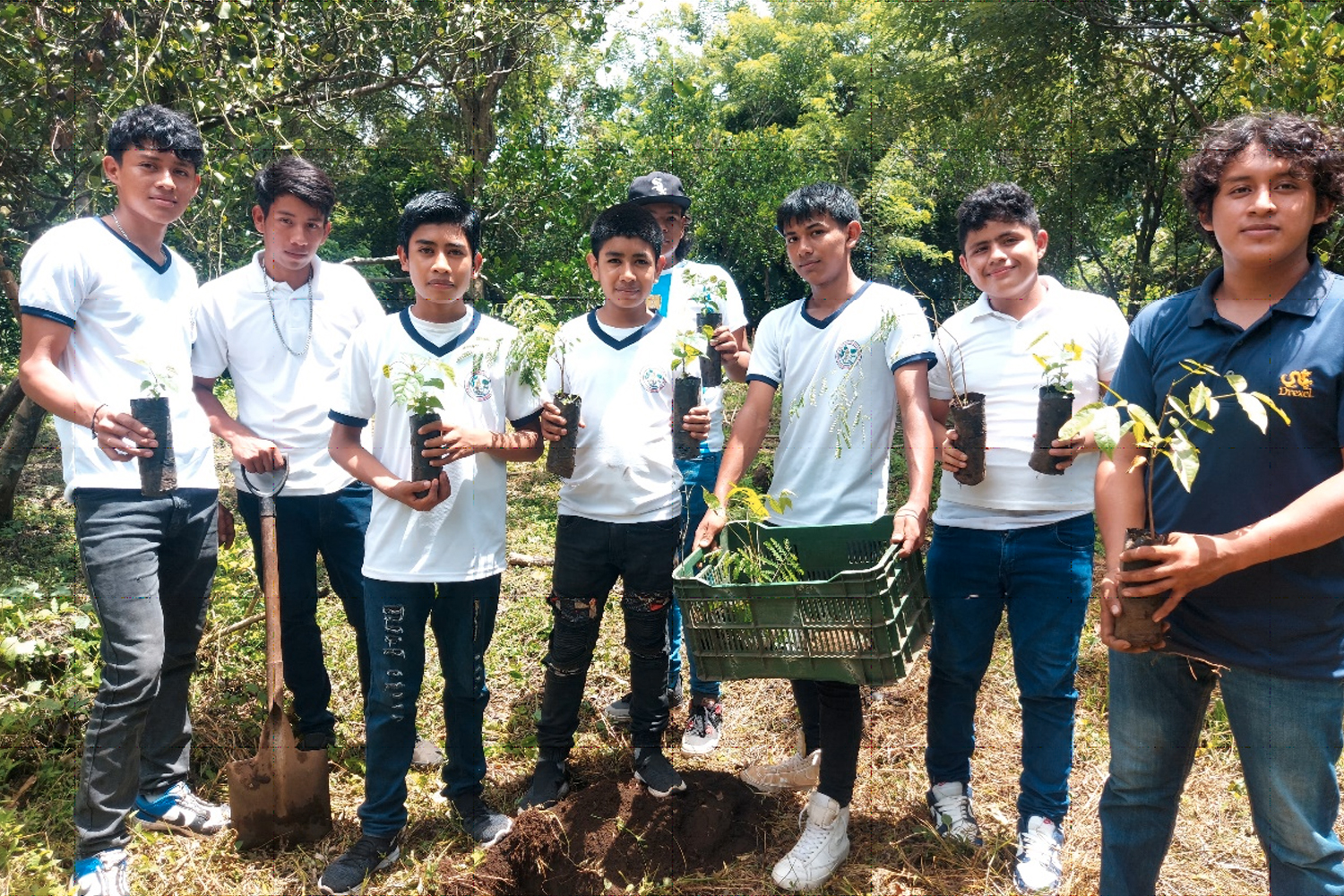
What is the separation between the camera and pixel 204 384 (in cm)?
351

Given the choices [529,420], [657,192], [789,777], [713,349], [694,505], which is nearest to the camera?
[529,420]

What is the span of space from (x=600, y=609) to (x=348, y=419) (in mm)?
1100

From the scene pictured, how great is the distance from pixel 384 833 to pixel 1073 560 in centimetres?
233

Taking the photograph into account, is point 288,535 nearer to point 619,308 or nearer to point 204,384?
point 204,384

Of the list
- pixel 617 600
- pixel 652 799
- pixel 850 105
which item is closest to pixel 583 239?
pixel 617 600

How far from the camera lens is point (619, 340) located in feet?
11.0

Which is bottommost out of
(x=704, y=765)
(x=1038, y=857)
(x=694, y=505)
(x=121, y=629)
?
(x=704, y=765)

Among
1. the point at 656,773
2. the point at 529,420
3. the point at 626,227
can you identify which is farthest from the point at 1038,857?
the point at 626,227

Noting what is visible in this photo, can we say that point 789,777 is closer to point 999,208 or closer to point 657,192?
point 999,208

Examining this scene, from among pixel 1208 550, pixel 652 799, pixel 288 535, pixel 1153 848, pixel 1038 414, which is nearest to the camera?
pixel 1208 550

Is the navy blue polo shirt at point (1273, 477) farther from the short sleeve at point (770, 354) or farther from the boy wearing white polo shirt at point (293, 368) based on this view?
the boy wearing white polo shirt at point (293, 368)

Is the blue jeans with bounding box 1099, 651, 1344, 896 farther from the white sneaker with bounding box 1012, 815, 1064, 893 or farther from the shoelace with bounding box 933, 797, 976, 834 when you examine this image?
the shoelace with bounding box 933, 797, 976, 834

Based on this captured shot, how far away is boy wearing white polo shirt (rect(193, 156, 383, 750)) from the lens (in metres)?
3.45

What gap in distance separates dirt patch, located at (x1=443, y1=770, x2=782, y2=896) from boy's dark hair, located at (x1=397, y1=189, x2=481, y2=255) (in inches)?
76.1
